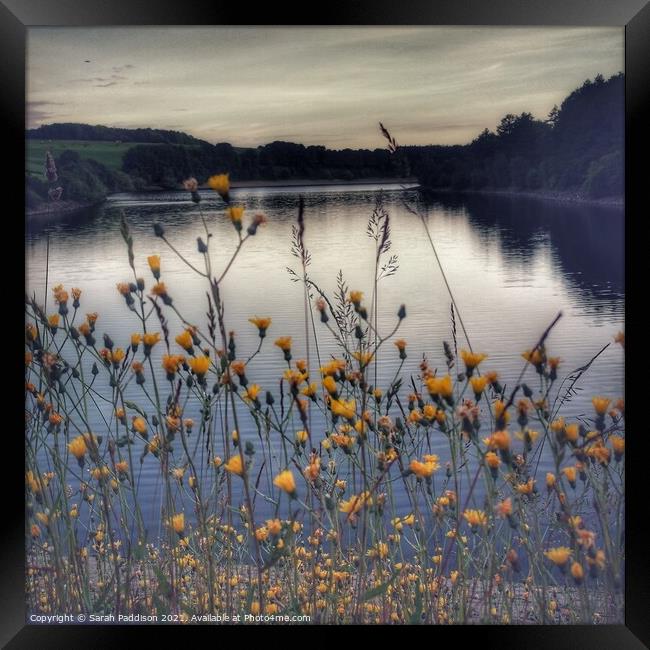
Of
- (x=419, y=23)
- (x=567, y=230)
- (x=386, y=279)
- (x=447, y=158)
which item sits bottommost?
(x=386, y=279)

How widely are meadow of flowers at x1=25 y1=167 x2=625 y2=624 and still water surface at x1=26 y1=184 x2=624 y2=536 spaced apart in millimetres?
37

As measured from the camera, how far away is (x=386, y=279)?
3836 mm

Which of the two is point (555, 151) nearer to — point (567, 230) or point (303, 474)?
point (567, 230)

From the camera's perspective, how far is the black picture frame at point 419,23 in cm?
377

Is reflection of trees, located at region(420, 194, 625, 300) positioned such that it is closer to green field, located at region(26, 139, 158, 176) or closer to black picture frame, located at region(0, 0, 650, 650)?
black picture frame, located at region(0, 0, 650, 650)

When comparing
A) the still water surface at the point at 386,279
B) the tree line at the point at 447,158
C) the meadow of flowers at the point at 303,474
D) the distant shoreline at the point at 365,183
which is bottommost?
the meadow of flowers at the point at 303,474

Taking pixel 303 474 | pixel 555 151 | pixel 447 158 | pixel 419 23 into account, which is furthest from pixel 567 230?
pixel 303 474

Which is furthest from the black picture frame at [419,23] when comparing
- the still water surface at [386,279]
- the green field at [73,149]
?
the still water surface at [386,279]

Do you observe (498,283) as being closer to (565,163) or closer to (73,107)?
(565,163)

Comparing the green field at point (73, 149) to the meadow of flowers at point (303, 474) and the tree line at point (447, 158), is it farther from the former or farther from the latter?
the meadow of flowers at point (303, 474)

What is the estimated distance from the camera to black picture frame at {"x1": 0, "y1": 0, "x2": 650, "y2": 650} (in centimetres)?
377

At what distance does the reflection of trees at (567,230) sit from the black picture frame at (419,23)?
0.08 metres

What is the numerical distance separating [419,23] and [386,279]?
1051 millimetres
